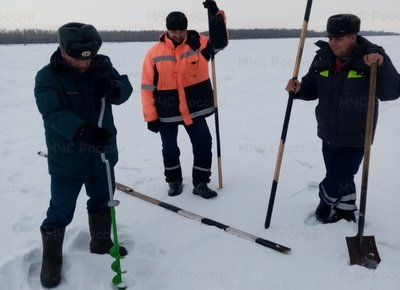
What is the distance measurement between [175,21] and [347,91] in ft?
5.97

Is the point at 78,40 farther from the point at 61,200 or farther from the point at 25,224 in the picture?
the point at 25,224

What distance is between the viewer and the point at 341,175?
357 cm

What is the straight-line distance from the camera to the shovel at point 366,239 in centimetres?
304

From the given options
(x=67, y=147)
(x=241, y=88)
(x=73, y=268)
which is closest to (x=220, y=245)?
(x=73, y=268)

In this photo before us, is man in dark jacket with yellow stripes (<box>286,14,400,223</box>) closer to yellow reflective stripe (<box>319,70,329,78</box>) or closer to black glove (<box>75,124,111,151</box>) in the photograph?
yellow reflective stripe (<box>319,70,329,78</box>)

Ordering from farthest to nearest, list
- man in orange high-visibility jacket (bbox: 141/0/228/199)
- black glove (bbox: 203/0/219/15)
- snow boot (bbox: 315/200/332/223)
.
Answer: black glove (bbox: 203/0/219/15) → man in orange high-visibility jacket (bbox: 141/0/228/199) → snow boot (bbox: 315/200/332/223)

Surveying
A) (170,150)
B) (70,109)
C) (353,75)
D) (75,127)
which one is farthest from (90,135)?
(353,75)

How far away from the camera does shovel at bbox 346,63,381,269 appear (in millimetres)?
3035

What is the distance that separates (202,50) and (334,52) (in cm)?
149

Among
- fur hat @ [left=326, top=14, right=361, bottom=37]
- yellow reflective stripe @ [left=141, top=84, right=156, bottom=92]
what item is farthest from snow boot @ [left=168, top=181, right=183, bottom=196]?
fur hat @ [left=326, top=14, right=361, bottom=37]

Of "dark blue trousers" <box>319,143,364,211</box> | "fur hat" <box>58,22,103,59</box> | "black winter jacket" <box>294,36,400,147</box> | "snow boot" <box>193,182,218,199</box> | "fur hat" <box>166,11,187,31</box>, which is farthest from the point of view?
"snow boot" <box>193,182,218,199</box>

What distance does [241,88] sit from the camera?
11984mm

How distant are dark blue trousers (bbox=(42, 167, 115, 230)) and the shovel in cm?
214

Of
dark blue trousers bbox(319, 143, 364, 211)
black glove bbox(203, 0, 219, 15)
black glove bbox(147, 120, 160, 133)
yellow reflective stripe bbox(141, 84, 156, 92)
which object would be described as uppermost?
black glove bbox(203, 0, 219, 15)
